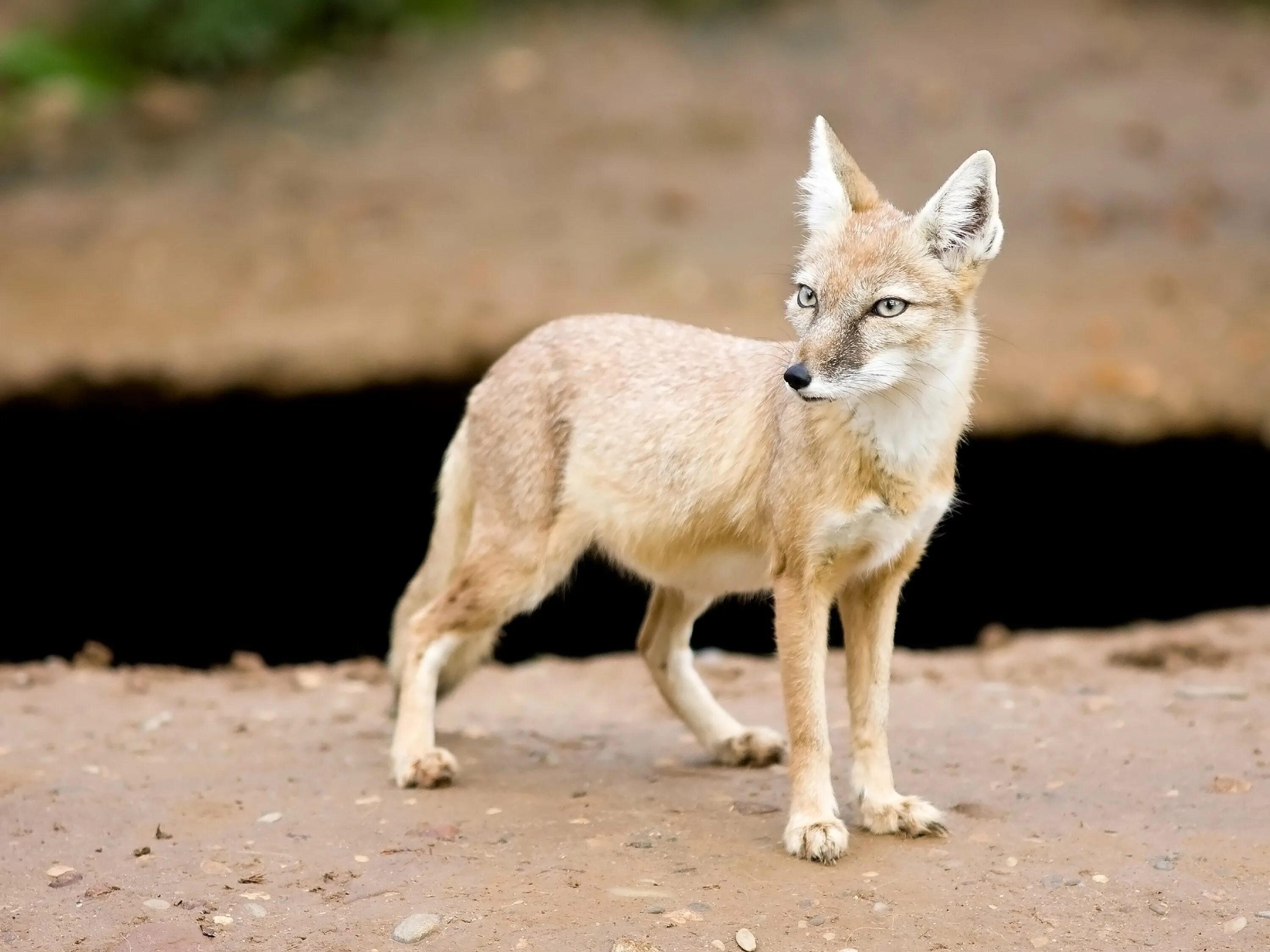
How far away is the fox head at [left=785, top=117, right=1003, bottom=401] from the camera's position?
4.06 meters

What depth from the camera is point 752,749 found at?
5316 millimetres

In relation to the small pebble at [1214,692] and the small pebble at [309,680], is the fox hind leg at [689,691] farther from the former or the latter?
the small pebble at [309,680]

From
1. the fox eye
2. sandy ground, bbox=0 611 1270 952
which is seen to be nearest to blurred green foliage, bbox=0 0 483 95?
sandy ground, bbox=0 611 1270 952

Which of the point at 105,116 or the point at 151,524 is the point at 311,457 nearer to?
the point at 151,524

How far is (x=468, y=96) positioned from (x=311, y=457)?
13.3ft

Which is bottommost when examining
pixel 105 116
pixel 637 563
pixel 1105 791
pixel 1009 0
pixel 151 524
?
pixel 151 524

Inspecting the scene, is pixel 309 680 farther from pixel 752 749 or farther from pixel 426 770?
pixel 752 749

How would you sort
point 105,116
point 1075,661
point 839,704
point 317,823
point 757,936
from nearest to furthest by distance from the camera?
1. point 757,936
2. point 317,823
3. point 839,704
4. point 1075,661
5. point 105,116

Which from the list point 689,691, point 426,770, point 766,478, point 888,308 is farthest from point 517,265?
point 888,308

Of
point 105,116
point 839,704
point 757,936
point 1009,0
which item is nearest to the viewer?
point 757,936

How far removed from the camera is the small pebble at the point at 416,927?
378cm

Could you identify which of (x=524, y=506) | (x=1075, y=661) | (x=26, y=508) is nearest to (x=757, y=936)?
(x=524, y=506)

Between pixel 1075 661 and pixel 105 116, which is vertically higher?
pixel 105 116

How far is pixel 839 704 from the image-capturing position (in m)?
6.21
